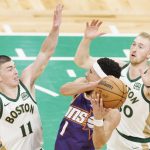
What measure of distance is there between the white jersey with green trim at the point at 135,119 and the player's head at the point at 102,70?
3.92ft

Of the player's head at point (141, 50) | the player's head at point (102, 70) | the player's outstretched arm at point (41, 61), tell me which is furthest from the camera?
the player's head at point (141, 50)

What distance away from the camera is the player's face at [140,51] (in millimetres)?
8914

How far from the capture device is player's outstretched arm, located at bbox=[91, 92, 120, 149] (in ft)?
22.7

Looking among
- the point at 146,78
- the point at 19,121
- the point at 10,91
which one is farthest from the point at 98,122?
the point at 146,78

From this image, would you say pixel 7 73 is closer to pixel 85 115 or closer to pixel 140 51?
pixel 85 115

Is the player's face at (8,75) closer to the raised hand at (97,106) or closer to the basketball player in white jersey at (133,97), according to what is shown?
the basketball player in white jersey at (133,97)

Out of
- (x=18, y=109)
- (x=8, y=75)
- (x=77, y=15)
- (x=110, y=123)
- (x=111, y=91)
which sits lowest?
(x=110, y=123)

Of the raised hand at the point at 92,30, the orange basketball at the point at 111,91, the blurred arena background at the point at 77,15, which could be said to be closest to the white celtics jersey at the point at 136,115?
the raised hand at the point at 92,30

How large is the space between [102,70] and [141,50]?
161 cm

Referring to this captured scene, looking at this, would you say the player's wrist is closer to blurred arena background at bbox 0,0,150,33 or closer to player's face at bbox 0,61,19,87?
player's face at bbox 0,61,19,87

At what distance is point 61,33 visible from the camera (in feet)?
47.9

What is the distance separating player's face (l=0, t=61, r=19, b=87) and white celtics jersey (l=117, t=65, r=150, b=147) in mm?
1704

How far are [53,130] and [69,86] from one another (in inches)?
128

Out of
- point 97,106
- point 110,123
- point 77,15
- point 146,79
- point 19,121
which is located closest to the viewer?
point 97,106
